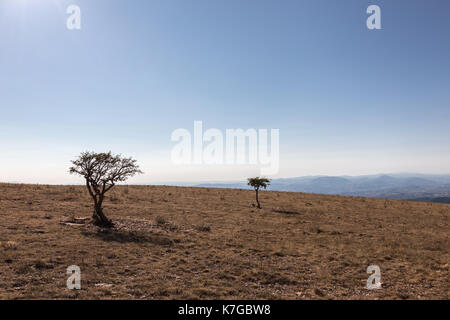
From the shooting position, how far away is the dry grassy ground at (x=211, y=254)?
11438 mm

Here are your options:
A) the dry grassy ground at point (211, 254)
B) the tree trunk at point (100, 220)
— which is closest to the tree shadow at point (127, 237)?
the dry grassy ground at point (211, 254)

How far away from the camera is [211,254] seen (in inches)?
651

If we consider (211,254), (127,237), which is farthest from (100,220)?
(211,254)

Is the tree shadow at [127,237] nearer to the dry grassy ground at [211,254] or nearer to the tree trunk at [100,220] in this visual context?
the dry grassy ground at [211,254]

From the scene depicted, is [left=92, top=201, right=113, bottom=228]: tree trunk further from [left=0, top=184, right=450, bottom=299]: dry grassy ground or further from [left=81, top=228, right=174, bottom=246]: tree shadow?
[left=81, top=228, right=174, bottom=246]: tree shadow

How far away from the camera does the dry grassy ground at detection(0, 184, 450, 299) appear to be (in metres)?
11.4

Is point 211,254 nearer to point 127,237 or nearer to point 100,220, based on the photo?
point 127,237

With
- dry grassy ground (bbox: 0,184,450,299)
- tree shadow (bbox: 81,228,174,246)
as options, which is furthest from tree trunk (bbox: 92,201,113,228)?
tree shadow (bbox: 81,228,174,246)

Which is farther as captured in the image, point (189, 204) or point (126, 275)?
point (189, 204)

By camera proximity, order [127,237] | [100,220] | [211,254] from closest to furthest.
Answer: [211,254], [127,237], [100,220]

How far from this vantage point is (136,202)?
34.3m
